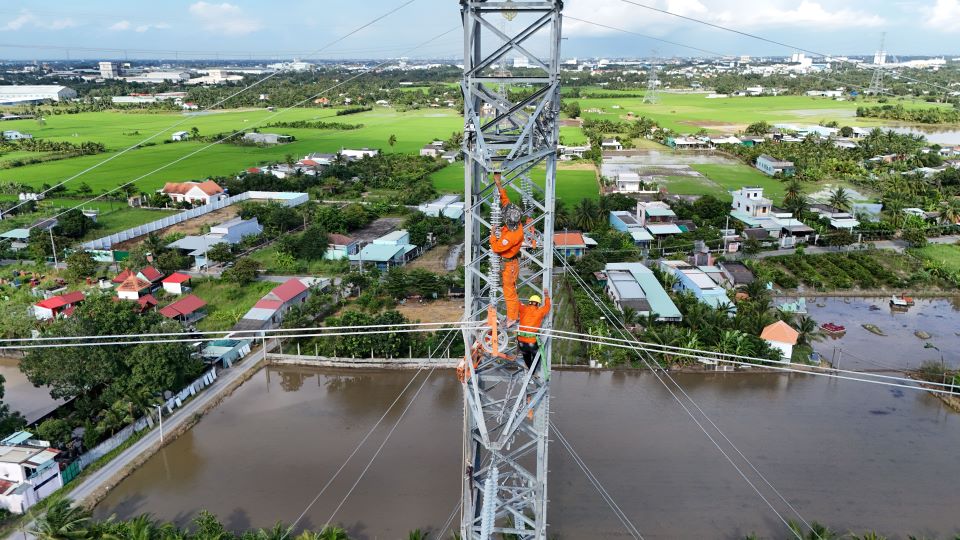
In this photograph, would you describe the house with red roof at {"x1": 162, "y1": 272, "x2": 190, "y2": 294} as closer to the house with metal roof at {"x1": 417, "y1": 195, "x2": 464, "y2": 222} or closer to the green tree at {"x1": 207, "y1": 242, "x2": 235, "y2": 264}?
the green tree at {"x1": 207, "y1": 242, "x2": 235, "y2": 264}

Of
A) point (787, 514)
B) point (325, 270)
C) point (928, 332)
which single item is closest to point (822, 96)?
point (928, 332)

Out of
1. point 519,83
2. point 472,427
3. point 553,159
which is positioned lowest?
point 472,427

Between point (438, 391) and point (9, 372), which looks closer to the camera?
point (438, 391)

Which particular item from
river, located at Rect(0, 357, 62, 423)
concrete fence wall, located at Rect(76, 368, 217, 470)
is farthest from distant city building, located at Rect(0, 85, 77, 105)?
concrete fence wall, located at Rect(76, 368, 217, 470)

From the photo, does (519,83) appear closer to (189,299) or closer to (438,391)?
(438,391)

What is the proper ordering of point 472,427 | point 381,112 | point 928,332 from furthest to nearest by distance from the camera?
point 381,112, point 928,332, point 472,427

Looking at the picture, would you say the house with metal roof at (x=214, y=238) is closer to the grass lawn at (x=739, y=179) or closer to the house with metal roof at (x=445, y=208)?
the house with metal roof at (x=445, y=208)
